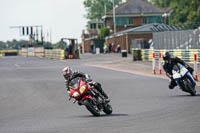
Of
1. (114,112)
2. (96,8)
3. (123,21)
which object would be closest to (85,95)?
(114,112)

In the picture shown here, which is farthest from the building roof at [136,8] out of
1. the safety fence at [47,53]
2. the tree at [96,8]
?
the tree at [96,8]

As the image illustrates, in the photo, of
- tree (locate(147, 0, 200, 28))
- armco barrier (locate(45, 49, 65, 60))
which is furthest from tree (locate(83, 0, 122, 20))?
armco barrier (locate(45, 49, 65, 60))

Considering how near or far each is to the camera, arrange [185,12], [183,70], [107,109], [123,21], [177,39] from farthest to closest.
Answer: [185,12], [123,21], [177,39], [183,70], [107,109]

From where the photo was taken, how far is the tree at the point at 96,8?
160 meters

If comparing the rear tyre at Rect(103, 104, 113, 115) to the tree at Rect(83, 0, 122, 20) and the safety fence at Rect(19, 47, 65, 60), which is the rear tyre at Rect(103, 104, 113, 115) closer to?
the safety fence at Rect(19, 47, 65, 60)

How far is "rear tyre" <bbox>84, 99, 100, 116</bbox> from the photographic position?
14.2 meters

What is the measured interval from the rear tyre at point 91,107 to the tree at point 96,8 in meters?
146

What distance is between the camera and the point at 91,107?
14.2m

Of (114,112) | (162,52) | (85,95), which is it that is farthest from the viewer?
(162,52)

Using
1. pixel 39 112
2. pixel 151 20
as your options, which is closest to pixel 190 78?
pixel 39 112

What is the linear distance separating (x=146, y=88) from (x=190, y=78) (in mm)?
5065

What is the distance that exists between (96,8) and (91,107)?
480 ft

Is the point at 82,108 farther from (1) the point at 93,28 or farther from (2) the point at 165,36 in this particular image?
(1) the point at 93,28

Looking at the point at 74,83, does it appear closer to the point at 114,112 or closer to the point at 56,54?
the point at 114,112
